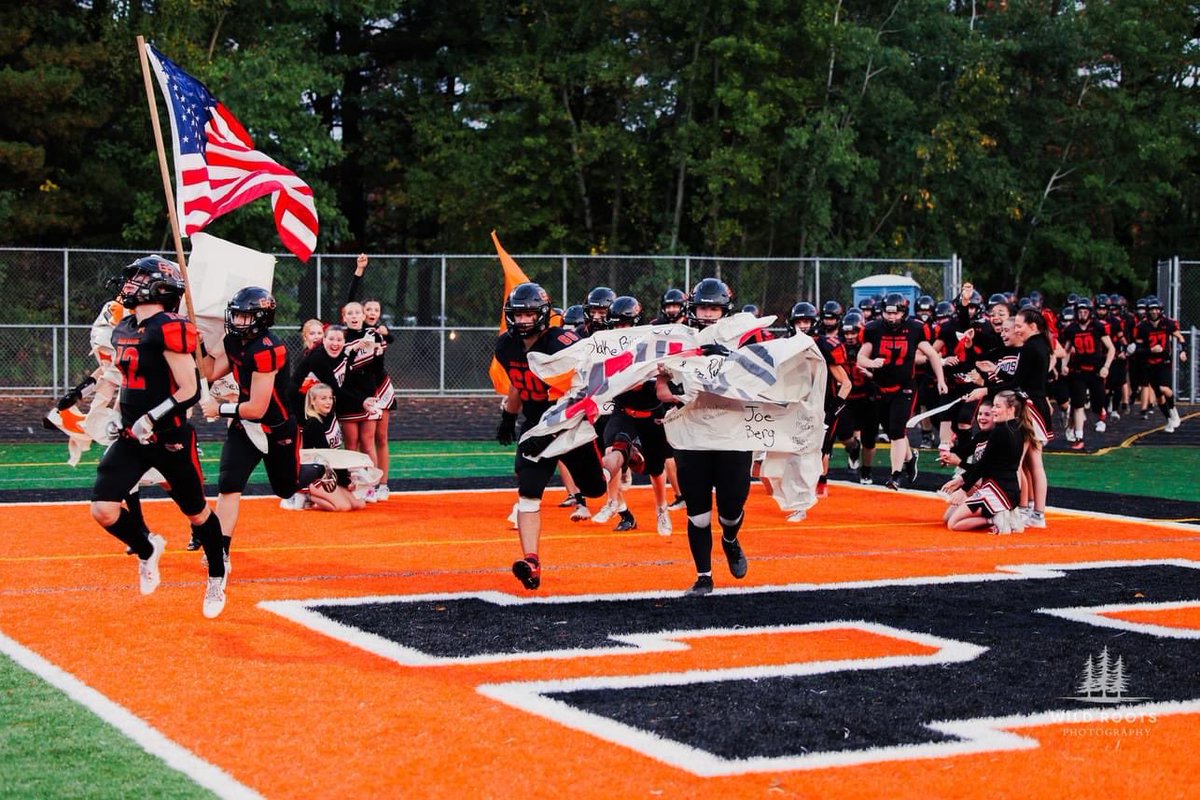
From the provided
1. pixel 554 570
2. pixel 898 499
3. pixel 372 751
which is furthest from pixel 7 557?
pixel 898 499

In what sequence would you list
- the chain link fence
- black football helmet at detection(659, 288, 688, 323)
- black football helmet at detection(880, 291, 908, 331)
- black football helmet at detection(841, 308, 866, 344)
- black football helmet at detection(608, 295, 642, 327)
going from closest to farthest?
black football helmet at detection(608, 295, 642, 327) → black football helmet at detection(659, 288, 688, 323) → black football helmet at detection(880, 291, 908, 331) → black football helmet at detection(841, 308, 866, 344) → the chain link fence

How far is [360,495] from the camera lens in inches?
541

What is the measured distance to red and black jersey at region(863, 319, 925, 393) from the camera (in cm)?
1560

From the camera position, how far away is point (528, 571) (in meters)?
8.87

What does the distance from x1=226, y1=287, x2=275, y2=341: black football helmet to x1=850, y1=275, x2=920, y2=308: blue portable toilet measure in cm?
1842

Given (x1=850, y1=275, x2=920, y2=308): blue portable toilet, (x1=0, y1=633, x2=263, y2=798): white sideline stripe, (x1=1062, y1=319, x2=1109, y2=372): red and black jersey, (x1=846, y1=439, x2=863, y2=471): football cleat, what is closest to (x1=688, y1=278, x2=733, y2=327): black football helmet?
(x1=0, y1=633, x2=263, y2=798): white sideline stripe

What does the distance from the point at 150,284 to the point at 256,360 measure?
1.02 meters

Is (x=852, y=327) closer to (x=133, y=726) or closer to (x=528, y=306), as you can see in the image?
(x=528, y=306)

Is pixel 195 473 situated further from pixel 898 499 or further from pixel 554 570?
pixel 898 499

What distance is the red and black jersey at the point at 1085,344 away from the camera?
859 inches

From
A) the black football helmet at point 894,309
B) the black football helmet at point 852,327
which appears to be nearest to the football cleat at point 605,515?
the black football helmet at point 894,309

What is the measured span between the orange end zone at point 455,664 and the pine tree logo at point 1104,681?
0.38 meters

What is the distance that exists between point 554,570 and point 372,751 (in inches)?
176

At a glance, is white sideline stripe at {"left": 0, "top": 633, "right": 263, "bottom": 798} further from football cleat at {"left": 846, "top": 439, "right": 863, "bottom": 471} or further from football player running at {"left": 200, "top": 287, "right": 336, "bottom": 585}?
football cleat at {"left": 846, "top": 439, "right": 863, "bottom": 471}
